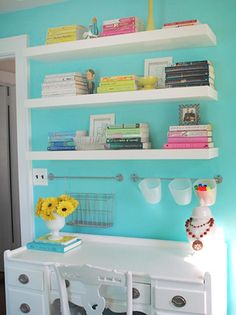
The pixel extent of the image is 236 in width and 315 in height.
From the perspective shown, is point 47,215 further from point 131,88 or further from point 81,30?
point 81,30

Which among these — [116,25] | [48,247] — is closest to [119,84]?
[116,25]

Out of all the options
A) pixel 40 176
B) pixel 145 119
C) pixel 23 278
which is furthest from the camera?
pixel 40 176

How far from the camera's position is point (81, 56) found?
8.11 ft

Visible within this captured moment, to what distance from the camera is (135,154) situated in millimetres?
2180

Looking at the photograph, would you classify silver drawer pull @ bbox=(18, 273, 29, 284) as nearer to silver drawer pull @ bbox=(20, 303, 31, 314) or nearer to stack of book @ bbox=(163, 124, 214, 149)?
silver drawer pull @ bbox=(20, 303, 31, 314)

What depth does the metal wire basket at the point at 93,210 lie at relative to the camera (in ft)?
8.25

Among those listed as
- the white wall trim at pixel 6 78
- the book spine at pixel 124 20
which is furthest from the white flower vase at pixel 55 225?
the white wall trim at pixel 6 78

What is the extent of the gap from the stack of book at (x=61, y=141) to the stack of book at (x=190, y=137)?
0.62 m

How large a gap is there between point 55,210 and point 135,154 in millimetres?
593

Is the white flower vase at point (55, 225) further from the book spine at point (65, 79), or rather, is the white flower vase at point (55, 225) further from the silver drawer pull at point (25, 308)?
the book spine at point (65, 79)

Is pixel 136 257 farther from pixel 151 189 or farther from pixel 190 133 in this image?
pixel 190 133

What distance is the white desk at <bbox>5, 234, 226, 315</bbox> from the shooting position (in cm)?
182

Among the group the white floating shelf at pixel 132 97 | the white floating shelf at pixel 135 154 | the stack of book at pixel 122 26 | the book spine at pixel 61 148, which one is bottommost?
the white floating shelf at pixel 135 154

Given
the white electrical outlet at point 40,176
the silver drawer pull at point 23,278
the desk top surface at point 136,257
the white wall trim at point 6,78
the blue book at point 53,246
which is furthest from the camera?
the white wall trim at point 6,78
